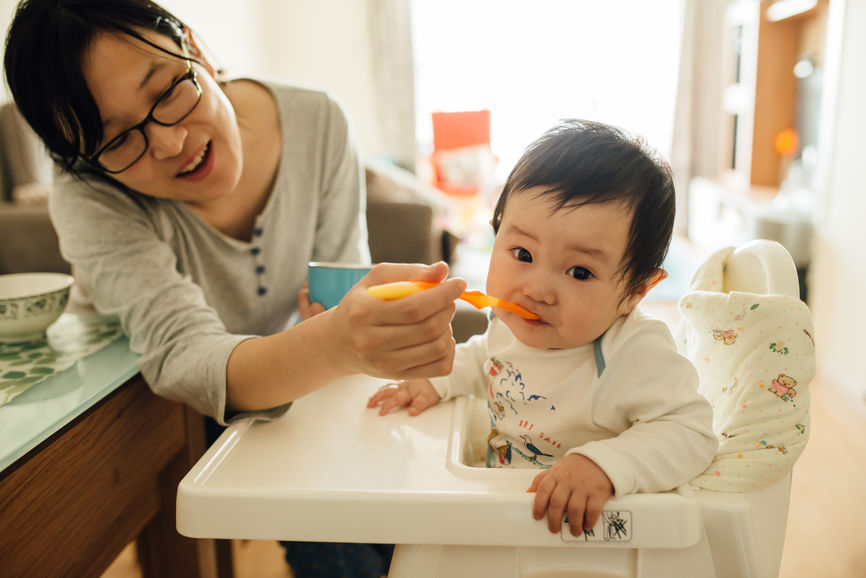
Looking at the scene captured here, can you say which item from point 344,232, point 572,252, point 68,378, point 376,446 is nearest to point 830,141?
point 344,232

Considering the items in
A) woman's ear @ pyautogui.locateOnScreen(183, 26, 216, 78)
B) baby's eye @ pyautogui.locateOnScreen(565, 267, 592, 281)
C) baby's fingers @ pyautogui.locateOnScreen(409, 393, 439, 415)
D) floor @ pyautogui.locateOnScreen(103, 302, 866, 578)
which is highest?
woman's ear @ pyautogui.locateOnScreen(183, 26, 216, 78)

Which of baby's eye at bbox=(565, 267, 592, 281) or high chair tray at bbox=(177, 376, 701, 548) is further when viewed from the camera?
baby's eye at bbox=(565, 267, 592, 281)

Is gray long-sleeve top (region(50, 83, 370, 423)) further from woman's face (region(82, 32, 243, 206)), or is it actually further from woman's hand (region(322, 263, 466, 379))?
woman's hand (region(322, 263, 466, 379))

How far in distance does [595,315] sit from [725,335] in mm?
172

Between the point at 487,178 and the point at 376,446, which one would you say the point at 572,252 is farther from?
the point at 487,178

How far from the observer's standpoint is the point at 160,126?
2.72ft

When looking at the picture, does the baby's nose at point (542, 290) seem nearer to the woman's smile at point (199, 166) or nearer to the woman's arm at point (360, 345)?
the woman's arm at point (360, 345)

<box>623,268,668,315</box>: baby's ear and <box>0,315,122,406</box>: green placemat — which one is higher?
<box>623,268,668,315</box>: baby's ear

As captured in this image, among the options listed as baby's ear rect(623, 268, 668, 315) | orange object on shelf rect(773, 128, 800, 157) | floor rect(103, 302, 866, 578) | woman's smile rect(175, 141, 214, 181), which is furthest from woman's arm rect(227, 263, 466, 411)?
orange object on shelf rect(773, 128, 800, 157)

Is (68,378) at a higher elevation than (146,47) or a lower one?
lower

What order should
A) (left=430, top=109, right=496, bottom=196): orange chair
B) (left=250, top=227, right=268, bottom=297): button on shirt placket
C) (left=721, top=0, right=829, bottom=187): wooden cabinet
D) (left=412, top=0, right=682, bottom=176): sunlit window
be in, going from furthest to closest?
(left=412, top=0, right=682, bottom=176): sunlit window
(left=430, top=109, right=496, bottom=196): orange chair
(left=721, top=0, right=829, bottom=187): wooden cabinet
(left=250, top=227, right=268, bottom=297): button on shirt placket

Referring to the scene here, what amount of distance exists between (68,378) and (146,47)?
1.50ft

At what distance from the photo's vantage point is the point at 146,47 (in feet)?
2.67

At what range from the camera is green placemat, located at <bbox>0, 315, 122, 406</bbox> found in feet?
2.64
